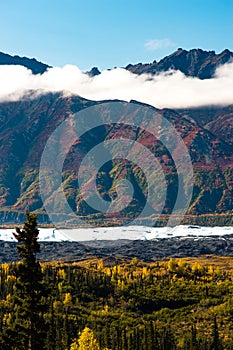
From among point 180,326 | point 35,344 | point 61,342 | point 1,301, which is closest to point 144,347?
point 61,342

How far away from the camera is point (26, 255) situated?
42531mm

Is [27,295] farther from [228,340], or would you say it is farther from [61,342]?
[228,340]

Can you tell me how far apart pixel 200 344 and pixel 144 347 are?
651 inches

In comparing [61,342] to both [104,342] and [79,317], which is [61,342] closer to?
[104,342]

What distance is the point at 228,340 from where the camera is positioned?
6427 inches

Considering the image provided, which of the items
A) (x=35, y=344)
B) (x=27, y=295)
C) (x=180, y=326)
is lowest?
(x=180, y=326)

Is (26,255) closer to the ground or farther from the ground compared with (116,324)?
farther from the ground

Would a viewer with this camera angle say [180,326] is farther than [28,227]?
Yes

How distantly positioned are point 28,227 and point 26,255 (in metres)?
2.28

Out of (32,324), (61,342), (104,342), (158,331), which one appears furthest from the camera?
(158,331)

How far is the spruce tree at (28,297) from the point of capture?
4206 centimetres

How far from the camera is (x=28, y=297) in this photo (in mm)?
42281

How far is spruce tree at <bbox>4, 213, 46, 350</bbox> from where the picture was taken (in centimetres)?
4206

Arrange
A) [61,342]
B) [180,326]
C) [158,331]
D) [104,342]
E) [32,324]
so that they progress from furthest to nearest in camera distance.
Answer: [180,326]
[158,331]
[104,342]
[61,342]
[32,324]
